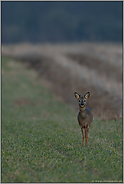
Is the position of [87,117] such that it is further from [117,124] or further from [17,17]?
[17,17]

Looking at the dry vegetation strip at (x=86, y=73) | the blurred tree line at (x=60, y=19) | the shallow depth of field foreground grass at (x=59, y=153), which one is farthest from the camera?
the blurred tree line at (x=60, y=19)

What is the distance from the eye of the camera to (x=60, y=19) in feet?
440

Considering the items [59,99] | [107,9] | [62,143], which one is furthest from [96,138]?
Answer: [107,9]

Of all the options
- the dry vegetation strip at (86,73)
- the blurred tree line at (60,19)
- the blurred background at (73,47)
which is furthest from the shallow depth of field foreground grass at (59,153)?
the blurred tree line at (60,19)

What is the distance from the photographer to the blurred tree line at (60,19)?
383 feet

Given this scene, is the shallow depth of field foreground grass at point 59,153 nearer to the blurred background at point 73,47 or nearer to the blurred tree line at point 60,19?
the blurred background at point 73,47

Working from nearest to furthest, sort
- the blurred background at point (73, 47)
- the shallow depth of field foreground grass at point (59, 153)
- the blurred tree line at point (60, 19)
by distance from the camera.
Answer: the shallow depth of field foreground grass at point (59, 153) < the blurred background at point (73, 47) < the blurred tree line at point (60, 19)

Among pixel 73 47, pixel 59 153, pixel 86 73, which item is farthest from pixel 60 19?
pixel 59 153

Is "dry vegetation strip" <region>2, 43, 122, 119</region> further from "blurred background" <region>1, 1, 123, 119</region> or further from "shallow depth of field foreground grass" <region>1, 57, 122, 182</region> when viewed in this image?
"shallow depth of field foreground grass" <region>1, 57, 122, 182</region>

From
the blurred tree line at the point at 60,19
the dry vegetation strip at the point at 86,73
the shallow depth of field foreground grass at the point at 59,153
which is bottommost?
the shallow depth of field foreground grass at the point at 59,153

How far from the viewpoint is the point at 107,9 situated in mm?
130500

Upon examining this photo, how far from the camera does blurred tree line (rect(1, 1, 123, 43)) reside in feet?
383

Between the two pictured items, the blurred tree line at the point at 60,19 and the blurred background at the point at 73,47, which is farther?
the blurred tree line at the point at 60,19

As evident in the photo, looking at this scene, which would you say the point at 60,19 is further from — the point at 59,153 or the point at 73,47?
the point at 59,153
